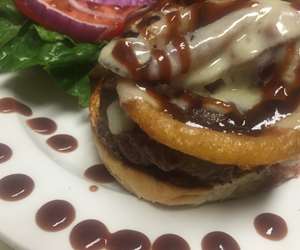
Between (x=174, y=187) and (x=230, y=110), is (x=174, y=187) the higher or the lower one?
the lower one

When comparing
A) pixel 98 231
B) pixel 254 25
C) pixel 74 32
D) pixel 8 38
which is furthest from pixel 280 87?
pixel 8 38

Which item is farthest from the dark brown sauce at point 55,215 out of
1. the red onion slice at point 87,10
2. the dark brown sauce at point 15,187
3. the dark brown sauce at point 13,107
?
the red onion slice at point 87,10

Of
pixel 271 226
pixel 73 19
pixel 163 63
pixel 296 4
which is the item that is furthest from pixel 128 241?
pixel 73 19

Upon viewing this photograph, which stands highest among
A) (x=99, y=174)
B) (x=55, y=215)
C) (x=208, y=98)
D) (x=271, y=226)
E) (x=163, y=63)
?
(x=163, y=63)

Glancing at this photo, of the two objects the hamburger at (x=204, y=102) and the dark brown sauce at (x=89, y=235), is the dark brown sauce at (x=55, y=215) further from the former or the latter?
the hamburger at (x=204, y=102)

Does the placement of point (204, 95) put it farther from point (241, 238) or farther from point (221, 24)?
point (241, 238)

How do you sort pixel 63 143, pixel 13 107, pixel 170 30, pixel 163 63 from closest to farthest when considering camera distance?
pixel 163 63 → pixel 170 30 → pixel 63 143 → pixel 13 107

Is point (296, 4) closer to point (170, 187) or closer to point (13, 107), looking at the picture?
point (170, 187)
